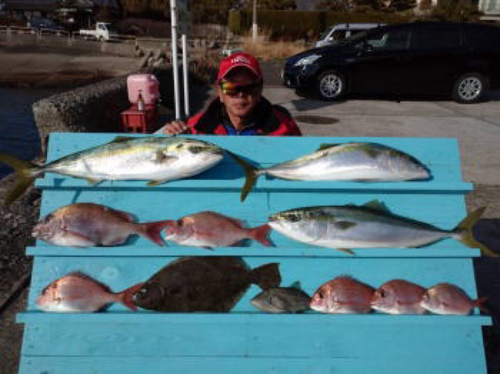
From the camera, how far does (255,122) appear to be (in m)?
3.26

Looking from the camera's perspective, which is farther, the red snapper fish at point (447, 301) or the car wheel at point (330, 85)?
the car wheel at point (330, 85)

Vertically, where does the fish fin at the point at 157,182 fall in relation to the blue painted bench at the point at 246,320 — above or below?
above

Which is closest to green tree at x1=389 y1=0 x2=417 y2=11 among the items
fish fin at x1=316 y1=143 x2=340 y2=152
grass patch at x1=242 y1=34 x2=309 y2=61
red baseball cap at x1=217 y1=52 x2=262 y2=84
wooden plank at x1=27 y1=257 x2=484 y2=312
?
grass patch at x1=242 y1=34 x2=309 y2=61

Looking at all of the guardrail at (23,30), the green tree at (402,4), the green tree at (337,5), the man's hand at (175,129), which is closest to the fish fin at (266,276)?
the man's hand at (175,129)

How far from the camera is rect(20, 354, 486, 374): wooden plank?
6.45 feet

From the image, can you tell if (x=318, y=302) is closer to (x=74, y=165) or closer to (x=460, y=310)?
(x=460, y=310)

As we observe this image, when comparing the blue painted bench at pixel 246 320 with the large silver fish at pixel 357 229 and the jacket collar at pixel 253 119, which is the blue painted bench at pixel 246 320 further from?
the jacket collar at pixel 253 119

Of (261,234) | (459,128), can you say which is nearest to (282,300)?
(261,234)

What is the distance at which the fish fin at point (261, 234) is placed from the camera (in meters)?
2.10

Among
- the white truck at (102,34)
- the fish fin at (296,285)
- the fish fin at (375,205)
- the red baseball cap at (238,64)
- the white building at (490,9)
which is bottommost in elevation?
the fish fin at (296,285)

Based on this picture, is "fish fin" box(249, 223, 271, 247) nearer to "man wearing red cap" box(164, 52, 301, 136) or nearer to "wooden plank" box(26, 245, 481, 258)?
"wooden plank" box(26, 245, 481, 258)

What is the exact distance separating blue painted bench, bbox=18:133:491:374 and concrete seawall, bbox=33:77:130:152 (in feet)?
11.2

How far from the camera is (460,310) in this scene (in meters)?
2.01

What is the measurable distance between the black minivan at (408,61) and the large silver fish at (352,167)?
32.5 feet
